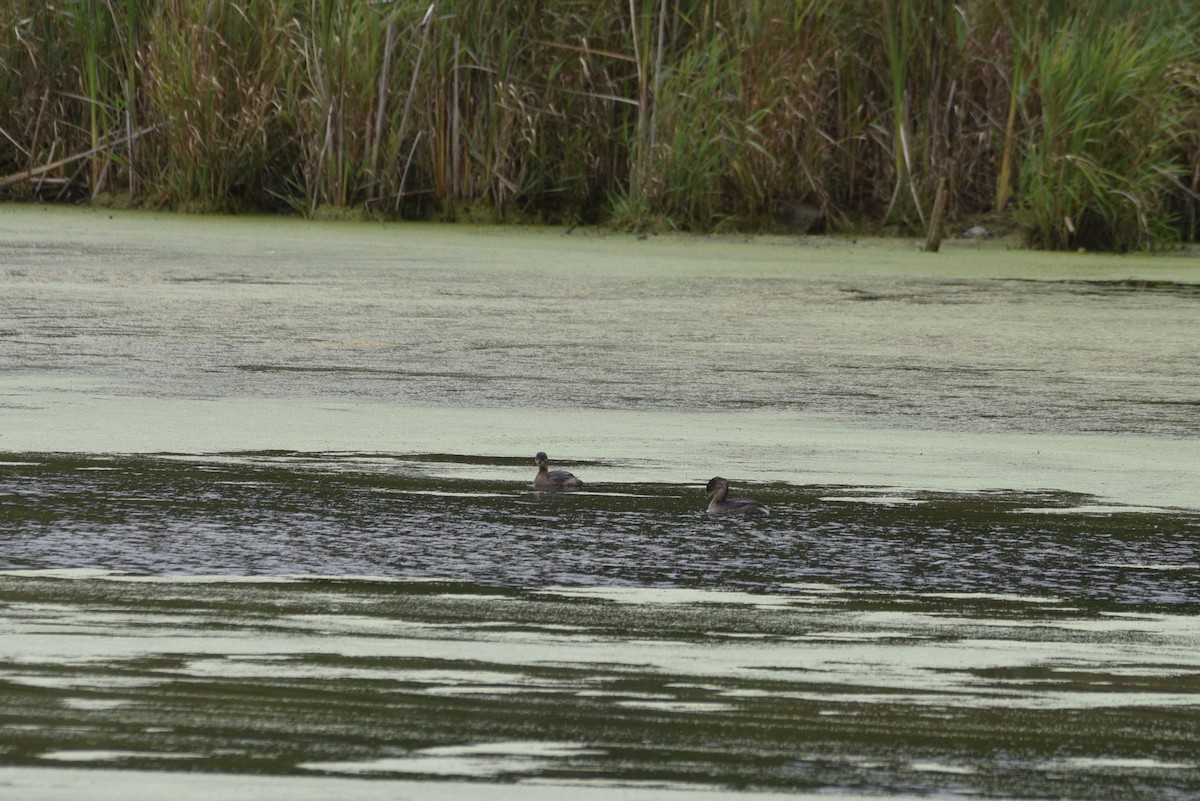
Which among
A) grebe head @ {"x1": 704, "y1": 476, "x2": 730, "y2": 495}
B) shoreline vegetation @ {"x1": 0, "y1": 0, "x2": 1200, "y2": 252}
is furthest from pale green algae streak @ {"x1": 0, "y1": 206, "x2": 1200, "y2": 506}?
shoreline vegetation @ {"x1": 0, "y1": 0, "x2": 1200, "y2": 252}

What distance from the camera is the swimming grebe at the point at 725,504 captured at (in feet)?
11.0

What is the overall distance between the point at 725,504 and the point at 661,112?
6.64 meters

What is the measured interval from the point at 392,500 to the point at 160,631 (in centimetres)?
105

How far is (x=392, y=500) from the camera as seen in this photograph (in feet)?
11.4

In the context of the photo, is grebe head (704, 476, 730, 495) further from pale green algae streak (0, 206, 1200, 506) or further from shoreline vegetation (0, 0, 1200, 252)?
shoreline vegetation (0, 0, 1200, 252)

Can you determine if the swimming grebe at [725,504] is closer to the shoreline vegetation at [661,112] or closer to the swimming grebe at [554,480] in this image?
the swimming grebe at [554,480]

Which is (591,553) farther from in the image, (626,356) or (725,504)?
(626,356)

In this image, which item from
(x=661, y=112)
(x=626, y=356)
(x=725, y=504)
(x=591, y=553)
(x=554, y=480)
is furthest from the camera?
(x=661, y=112)

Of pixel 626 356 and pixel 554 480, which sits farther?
pixel 626 356

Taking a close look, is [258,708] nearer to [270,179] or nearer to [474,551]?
[474,551]

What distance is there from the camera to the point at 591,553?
3084mm

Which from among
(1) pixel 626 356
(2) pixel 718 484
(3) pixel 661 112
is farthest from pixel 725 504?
(3) pixel 661 112

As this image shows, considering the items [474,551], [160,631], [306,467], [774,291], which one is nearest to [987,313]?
[774,291]

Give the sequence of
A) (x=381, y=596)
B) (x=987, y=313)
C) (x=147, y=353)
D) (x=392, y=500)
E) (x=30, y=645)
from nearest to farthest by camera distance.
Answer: (x=30, y=645) < (x=381, y=596) < (x=392, y=500) < (x=147, y=353) < (x=987, y=313)
